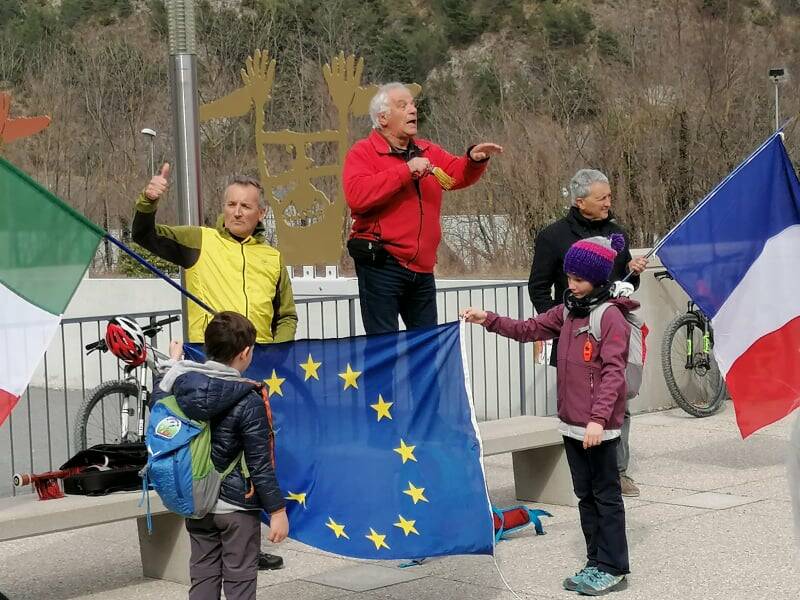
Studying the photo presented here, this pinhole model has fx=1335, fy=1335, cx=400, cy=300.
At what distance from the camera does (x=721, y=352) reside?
6.11 meters

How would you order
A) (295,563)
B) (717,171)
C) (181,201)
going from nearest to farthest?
(295,563) < (181,201) < (717,171)

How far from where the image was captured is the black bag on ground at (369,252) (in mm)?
6766

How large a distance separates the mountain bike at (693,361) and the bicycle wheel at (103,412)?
4513 millimetres

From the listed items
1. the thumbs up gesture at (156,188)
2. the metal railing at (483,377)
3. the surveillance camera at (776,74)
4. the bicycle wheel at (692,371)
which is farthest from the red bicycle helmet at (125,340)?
the surveillance camera at (776,74)

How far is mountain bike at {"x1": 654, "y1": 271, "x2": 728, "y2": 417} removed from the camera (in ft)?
36.2

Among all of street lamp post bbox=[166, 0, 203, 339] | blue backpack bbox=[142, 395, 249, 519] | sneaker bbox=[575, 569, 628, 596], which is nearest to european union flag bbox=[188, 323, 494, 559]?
sneaker bbox=[575, 569, 628, 596]

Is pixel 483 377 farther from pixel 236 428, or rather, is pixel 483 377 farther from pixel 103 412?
pixel 236 428

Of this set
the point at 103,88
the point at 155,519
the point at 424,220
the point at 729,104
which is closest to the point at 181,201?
the point at 424,220

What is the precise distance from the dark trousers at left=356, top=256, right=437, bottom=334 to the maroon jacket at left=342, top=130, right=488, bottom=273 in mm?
58

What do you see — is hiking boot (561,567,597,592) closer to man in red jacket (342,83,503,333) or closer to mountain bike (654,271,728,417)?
man in red jacket (342,83,503,333)

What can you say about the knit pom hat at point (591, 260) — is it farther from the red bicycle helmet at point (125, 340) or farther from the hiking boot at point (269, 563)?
the red bicycle helmet at point (125, 340)

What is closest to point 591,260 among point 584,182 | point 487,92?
point 584,182

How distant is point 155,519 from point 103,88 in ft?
124

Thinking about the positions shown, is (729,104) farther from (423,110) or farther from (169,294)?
(423,110)
